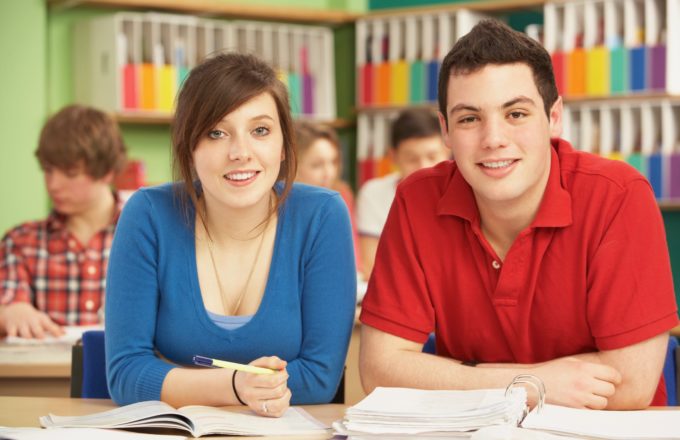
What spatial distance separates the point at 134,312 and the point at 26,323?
3.30 feet

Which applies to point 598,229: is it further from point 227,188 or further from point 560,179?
point 227,188

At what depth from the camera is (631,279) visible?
1933mm

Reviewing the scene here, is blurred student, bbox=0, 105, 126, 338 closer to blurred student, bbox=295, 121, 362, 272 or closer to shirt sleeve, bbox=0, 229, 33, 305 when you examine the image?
shirt sleeve, bbox=0, 229, 33, 305

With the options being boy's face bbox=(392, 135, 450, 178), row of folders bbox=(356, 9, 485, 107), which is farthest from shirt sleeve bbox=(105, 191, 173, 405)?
row of folders bbox=(356, 9, 485, 107)

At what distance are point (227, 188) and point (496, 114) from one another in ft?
1.84

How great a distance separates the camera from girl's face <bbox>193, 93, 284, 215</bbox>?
2.08 meters

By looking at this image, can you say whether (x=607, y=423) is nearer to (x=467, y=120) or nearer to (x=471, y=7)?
(x=467, y=120)

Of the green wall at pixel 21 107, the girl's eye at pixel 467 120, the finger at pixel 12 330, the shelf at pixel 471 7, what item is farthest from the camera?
the shelf at pixel 471 7

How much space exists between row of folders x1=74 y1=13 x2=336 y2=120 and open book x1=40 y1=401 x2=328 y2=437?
3.63 meters

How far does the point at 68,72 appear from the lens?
557cm

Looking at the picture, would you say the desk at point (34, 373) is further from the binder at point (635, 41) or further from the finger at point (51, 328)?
the binder at point (635, 41)

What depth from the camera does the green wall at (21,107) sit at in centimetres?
521

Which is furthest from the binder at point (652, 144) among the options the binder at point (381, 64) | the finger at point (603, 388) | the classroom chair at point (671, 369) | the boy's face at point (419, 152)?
the finger at point (603, 388)

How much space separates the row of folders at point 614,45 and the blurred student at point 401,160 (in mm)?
1078
